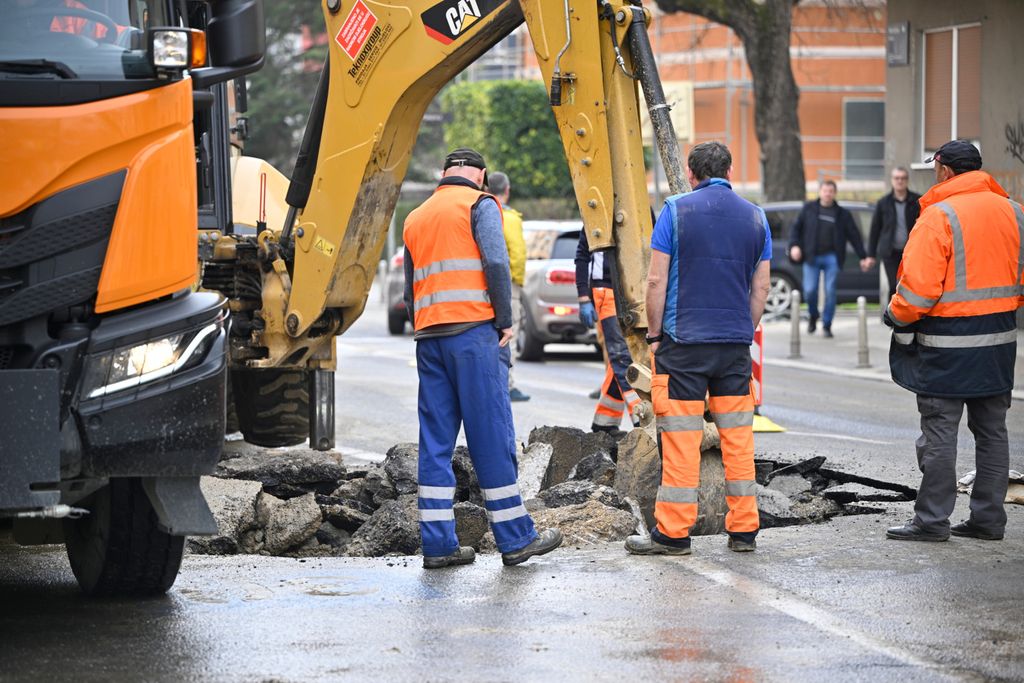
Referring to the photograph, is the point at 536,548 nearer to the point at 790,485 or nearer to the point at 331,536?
the point at 331,536

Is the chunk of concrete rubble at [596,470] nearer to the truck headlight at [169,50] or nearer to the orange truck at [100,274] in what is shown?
the orange truck at [100,274]

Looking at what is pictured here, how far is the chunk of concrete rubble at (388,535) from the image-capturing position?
8.31 metres

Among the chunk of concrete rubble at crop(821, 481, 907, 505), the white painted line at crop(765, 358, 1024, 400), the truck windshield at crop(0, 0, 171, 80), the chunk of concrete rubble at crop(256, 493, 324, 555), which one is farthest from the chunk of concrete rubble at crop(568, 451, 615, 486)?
the white painted line at crop(765, 358, 1024, 400)

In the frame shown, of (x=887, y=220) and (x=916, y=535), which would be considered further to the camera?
(x=887, y=220)

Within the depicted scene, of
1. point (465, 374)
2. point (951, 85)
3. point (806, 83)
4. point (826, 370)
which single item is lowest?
point (826, 370)

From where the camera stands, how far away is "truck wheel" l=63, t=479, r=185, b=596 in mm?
6715

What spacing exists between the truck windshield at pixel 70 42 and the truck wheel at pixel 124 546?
1.67m

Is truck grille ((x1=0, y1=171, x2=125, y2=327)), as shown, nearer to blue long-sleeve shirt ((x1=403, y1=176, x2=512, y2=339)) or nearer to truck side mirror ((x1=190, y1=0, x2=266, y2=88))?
truck side mirror ((x1=190, y1=0, x2=266, y2=88))

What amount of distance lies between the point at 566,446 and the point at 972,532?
2.68m

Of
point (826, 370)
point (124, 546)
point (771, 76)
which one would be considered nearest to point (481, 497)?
point (124, 546)

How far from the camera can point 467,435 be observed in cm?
770

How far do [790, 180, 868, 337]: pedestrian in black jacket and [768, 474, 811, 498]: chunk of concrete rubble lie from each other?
12188 millimetres

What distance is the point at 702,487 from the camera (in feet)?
28.3

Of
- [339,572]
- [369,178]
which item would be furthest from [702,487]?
[369,178]
